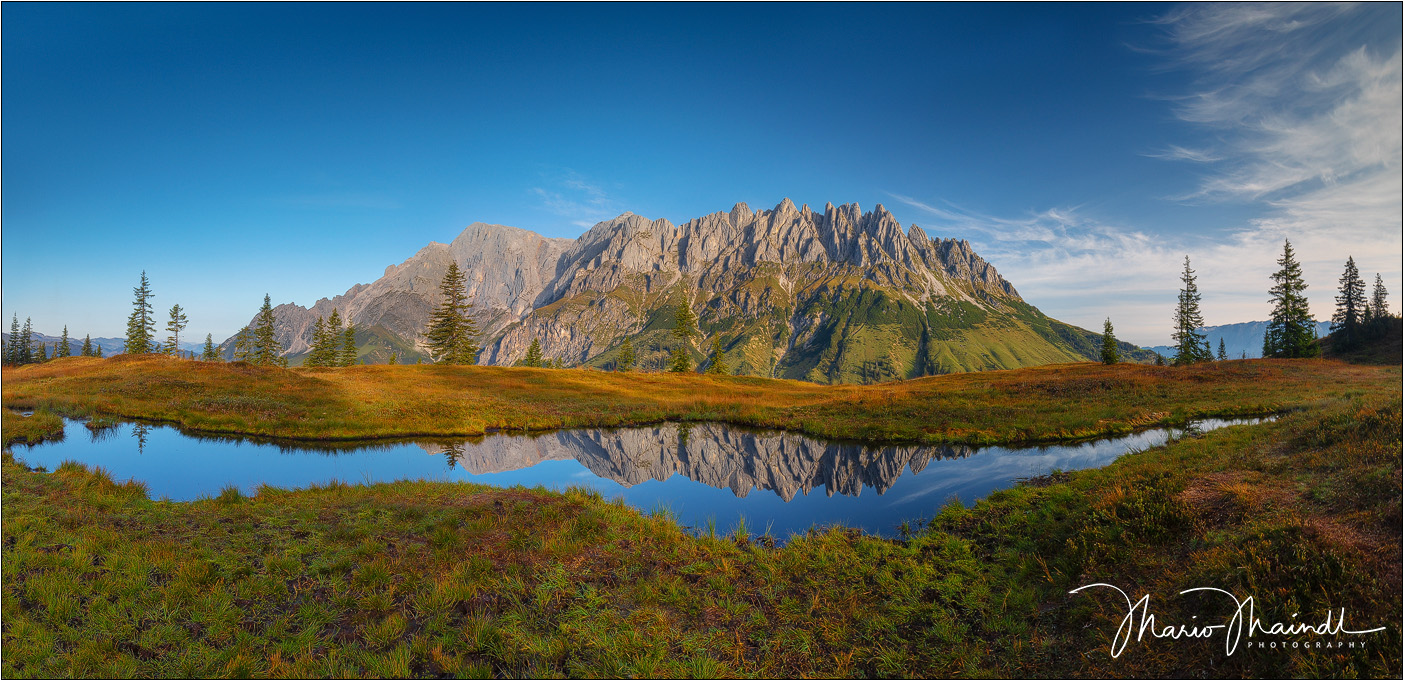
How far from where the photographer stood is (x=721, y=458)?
2578cm

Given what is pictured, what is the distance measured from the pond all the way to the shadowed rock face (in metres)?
0.09

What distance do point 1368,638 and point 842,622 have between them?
6.64 meters

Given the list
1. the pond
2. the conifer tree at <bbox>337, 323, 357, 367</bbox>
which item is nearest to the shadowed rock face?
the pond

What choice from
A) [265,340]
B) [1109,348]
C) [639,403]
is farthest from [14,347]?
[1109,348]

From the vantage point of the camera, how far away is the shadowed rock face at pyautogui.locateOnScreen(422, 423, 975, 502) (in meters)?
21.1

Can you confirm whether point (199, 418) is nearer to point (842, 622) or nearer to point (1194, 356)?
point (842, 622)

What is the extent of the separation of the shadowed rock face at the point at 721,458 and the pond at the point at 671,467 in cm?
9

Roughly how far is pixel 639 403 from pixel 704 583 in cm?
3201

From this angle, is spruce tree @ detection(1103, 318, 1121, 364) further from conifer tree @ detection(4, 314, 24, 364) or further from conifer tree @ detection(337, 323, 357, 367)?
conifer tree @ detection(4, 314, 24, 364)

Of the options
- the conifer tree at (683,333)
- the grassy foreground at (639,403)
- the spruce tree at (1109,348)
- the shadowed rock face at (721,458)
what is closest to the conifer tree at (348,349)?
the grassy foreground at (639,403)

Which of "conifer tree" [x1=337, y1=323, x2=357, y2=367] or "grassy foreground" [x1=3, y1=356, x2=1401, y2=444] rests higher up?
"conifer tree" [x1=337, y1=323, x2=357, y2=367]

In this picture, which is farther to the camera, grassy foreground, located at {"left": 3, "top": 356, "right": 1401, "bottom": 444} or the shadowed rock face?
grassy foreground, located at {"left": 3, "top": 356, "right": 1401, "bottom": 444}

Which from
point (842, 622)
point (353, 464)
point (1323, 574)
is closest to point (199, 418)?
point (353, 464)

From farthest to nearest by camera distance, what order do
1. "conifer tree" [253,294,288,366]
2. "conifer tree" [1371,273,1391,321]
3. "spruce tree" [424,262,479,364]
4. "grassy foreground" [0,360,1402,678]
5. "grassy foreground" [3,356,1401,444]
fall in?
"conifer tree" [253,294,288,366] → "spruce tree" [424,262,479,364] → "conifer tree" [1371,273,1391,321] → "grassy foreground" [3,356,1401,444] → "grassy foreground" [0,360,1402,678]
